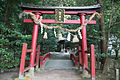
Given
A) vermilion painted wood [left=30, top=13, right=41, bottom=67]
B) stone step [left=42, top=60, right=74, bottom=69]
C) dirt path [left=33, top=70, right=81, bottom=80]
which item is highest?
vermilion painted wood [left=30, top=13, right=41, bottom=67]

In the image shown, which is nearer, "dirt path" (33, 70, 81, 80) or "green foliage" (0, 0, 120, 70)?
"dirt path" (33, 70, 81, 80)

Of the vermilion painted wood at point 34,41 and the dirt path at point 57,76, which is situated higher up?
the vermilion painted wood at point 34,41

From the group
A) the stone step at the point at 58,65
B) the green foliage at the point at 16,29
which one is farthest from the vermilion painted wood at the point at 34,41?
the stone step at the point at 58,65

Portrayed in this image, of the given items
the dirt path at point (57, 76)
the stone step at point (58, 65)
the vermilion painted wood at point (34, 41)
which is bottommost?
the stone step at point (58, 65)

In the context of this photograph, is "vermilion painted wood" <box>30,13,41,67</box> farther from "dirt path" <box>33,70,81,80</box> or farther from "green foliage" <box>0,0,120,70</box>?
"dirt path" <box>33,70,81,80</box>

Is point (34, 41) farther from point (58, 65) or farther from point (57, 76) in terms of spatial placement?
point (58, 65)

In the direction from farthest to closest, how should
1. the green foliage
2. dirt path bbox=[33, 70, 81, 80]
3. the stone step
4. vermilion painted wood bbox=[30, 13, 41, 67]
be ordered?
1. the stone step
2. the green foliage
3. vermilion painted wood bbox=[30, 13, 41, 67]
4. dirt path bbox=[33, 70, 81, 80]

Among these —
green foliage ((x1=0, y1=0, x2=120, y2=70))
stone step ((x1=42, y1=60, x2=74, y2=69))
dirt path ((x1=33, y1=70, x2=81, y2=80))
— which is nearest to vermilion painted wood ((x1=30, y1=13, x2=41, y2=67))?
green foliage ((x1=0, y1=0, x2=120, y2=70))

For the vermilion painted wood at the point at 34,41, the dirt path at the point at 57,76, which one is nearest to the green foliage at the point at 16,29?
the vermilion painted wood at the point at 34,41

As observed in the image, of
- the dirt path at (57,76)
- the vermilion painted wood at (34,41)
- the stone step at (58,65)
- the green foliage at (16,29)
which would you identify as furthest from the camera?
the stone step at (58,65)

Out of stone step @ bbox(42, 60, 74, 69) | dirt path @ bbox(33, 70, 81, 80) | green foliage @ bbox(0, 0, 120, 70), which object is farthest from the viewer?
stone step @ bbox(42, 60, 74, 69)

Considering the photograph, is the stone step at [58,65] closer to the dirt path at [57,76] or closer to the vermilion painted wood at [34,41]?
the dirt path at [57,76]

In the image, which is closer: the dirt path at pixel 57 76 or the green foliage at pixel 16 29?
the dirt path at pixel 57 76

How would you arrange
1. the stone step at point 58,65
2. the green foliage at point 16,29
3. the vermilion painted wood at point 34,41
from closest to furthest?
the vermilion painted wood at point 34,41, the green foliage at point 16,29, the stone step at point 58,65
